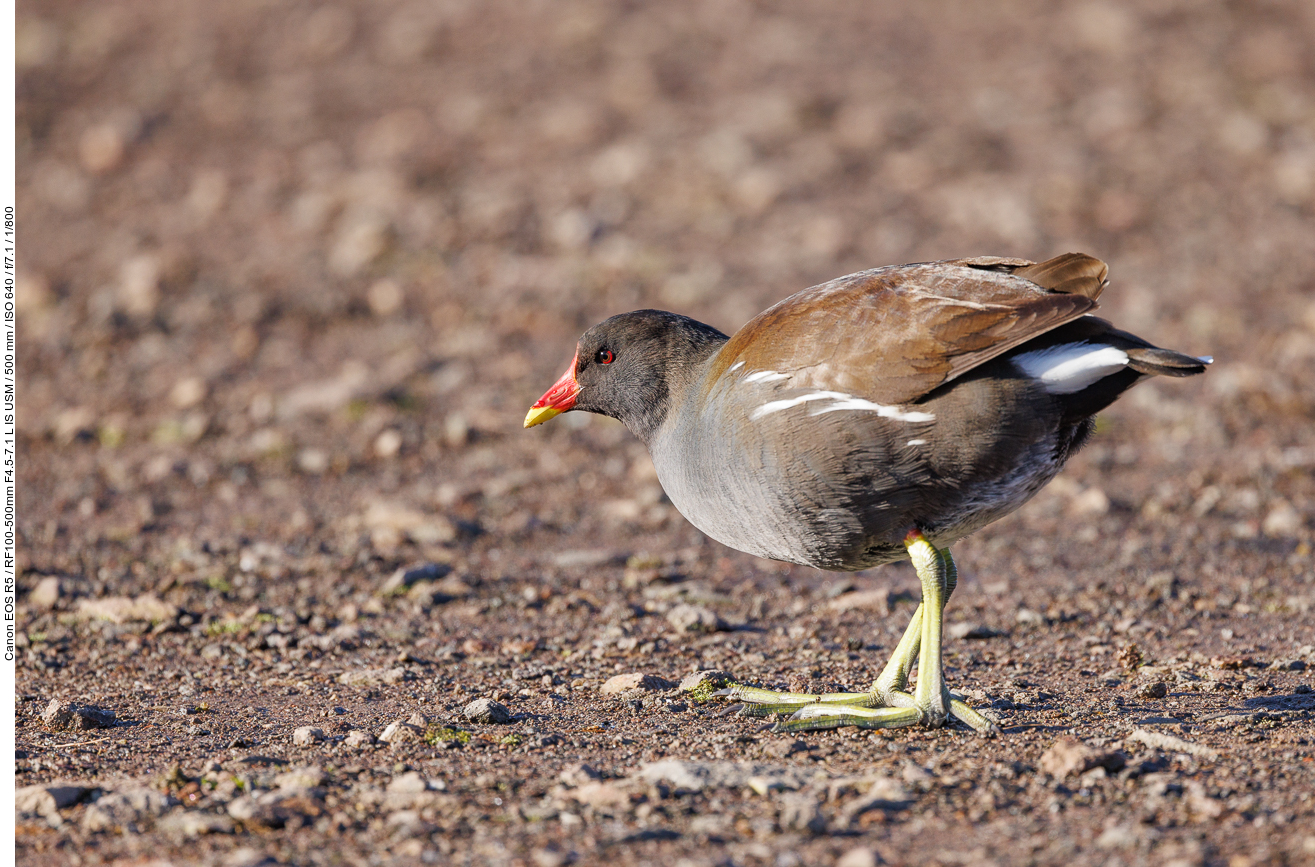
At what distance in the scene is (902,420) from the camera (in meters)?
3.94

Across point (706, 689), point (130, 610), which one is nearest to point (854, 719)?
point (706, 689)

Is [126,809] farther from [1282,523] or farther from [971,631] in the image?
[1282,523]

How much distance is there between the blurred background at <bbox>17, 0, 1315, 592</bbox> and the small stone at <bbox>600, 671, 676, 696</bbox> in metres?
2.22

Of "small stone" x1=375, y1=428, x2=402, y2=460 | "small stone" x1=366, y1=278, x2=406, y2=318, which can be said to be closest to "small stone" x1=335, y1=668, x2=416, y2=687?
"small stone" x1=375, y1=428, x2=402, y2=460

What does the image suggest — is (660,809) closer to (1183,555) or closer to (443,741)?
(443,741)

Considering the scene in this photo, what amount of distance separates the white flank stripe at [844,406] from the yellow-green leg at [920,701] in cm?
42

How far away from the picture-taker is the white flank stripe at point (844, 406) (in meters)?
3.93

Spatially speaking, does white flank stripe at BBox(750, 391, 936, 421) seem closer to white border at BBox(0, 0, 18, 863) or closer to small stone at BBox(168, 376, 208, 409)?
white border at BBox(0, 0, 18, 863)

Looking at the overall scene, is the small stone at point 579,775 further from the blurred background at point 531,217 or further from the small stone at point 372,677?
the blurred background at point 531,217

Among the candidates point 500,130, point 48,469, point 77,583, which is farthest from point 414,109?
point 77,583

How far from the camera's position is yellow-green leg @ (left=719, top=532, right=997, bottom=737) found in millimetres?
4094

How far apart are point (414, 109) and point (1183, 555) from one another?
861cm

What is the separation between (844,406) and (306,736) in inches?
74.5

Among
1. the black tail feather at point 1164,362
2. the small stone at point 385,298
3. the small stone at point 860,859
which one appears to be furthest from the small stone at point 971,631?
the small stone at point 385,298
